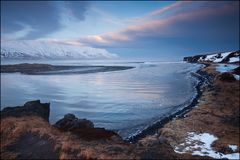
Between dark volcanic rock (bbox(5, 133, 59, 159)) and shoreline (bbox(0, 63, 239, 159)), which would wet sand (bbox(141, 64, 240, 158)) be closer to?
shoreline (bbox(0, 63, 239, 159))

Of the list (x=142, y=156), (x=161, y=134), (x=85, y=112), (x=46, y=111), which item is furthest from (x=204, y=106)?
(x=142, y=156)

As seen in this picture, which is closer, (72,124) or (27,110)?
(72,124)

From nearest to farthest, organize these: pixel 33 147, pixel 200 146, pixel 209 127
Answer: pixel 33 147
pixel 200 146
pixel 209 127

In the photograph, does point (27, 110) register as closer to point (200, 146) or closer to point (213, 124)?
point (200, 146)

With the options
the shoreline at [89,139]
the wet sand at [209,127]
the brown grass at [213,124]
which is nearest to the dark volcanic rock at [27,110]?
the shoreline at [89,139]

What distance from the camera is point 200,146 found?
8.63 meters

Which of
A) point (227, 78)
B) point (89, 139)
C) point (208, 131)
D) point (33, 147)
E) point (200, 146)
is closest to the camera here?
point (33, 147)

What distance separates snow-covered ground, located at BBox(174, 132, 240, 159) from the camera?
785 cm

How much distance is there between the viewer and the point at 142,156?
4820 millimetres

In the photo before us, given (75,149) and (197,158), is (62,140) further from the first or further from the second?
(197,158)

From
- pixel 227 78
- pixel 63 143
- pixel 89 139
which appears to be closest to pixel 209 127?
pixel 89 139

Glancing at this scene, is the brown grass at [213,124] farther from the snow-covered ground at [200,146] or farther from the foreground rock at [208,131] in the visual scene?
the snow-covered ground at [200,146]

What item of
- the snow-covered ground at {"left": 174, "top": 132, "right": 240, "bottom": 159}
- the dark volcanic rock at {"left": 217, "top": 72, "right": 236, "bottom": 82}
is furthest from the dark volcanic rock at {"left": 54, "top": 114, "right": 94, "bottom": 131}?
the dark volcanic rock at {"left": 217, "top": 72, "right": 236, "bottom": 82}

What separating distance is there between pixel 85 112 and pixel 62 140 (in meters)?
11.1
